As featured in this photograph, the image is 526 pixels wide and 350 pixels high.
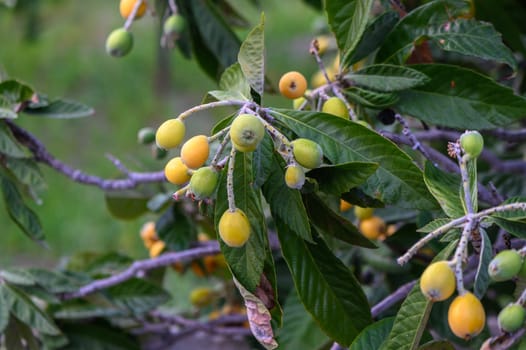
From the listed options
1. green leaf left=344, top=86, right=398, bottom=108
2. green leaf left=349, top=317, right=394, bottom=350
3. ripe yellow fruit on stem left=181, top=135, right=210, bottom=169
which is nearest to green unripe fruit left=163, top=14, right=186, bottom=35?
green leaf left=344, top=86, right=398, bottom=108

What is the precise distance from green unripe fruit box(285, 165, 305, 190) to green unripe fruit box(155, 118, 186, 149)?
13 cm

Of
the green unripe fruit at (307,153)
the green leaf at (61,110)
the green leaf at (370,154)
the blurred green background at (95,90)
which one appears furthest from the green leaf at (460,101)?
the blurred green background at (95,90)

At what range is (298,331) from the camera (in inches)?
49.1

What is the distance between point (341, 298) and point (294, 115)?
24cm

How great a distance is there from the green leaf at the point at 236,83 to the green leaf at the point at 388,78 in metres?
0.17

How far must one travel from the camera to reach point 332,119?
866mm

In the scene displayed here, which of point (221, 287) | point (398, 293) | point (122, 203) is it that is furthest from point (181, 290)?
point (398, 293)

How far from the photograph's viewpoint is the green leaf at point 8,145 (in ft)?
3.88

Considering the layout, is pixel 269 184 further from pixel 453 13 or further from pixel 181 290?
pixel 181 290

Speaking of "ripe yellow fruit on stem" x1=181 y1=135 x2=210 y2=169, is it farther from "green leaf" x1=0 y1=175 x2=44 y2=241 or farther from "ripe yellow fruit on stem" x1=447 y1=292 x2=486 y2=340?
"green leaf" x1=0 y1=175 x2=44 y2=241

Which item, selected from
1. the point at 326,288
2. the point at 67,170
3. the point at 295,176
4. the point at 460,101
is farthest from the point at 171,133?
the point at 67,170

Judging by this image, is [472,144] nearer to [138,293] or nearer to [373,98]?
[373,98]

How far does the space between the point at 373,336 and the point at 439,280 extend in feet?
0.70

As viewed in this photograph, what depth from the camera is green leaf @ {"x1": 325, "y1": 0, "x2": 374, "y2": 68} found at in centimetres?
93
